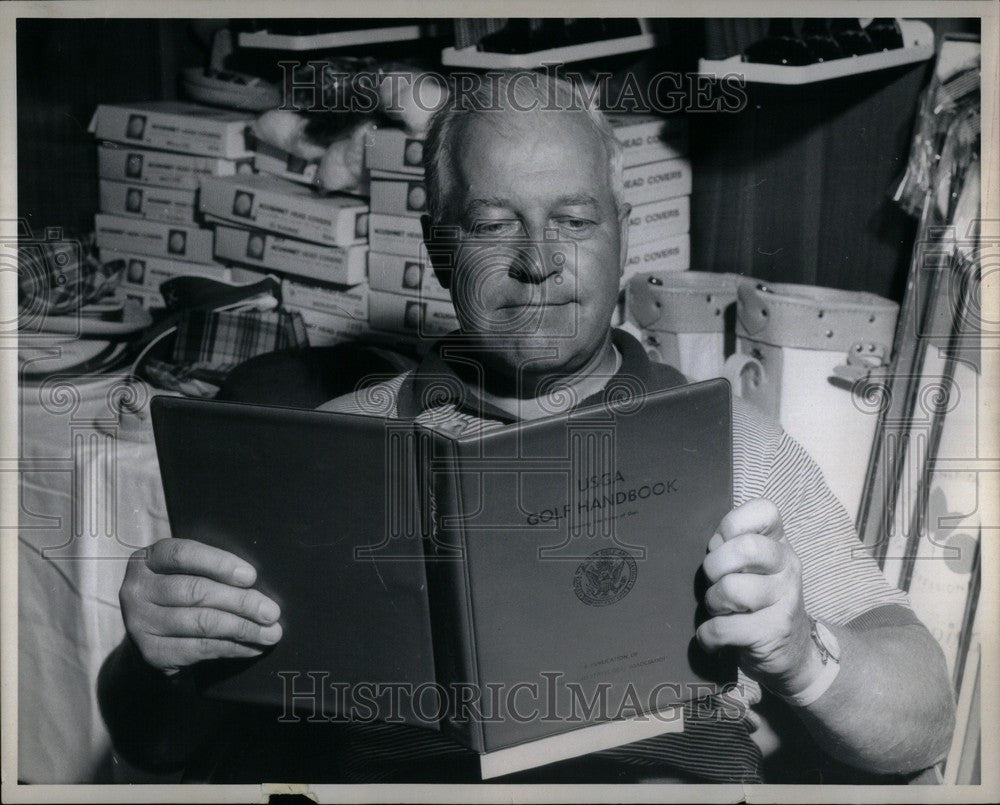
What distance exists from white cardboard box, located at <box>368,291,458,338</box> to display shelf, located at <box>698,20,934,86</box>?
46 cm

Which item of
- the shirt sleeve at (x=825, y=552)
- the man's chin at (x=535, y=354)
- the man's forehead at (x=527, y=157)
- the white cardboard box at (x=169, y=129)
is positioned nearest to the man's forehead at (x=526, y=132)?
the man's forehead at (x=527, y=157)

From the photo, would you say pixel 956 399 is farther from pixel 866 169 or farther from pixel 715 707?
pixel 715 707

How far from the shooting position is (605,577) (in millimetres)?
938

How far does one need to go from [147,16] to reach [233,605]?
75 cm

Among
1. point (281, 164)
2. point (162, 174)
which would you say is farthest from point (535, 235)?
point (162, 174)

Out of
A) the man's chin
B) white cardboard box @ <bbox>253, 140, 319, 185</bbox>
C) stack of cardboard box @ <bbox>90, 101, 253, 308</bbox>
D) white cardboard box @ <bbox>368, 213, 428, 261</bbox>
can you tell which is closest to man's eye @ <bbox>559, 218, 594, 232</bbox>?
the man's chin

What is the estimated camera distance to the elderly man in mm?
1036

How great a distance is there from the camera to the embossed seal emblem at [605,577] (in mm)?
931

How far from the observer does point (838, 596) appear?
1.11m

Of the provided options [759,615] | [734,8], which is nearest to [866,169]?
[734,8]

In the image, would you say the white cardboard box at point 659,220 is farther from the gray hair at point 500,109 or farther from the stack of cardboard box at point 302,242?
the stack of cardboard box at point 302,242

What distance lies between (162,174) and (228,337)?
0.31 metres

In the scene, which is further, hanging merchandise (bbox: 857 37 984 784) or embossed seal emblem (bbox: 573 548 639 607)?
hanging merchandise (bbox: 857 37 984 784)

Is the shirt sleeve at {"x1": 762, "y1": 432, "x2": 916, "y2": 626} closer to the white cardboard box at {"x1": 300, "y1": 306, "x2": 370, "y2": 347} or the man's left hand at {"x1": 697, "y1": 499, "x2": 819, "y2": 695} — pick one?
the man's left hand at {"x1": 697, "y1": 499, "x2": 819, "y2": 695}
